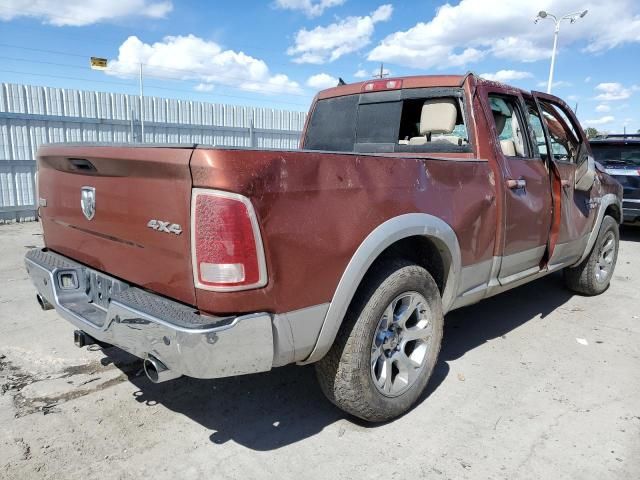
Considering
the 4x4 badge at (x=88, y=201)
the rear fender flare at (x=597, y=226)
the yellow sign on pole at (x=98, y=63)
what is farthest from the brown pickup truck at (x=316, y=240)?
the yellow sign on pole at (x=98, y=63)

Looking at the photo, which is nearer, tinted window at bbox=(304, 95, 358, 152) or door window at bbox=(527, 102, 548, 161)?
door window at bbox=(527, 102, 548, 161)

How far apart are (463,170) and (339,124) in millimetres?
1549

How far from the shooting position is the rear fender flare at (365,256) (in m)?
2.34

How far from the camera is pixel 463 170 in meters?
3.05

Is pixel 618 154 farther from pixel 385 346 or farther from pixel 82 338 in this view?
pixel 82 338

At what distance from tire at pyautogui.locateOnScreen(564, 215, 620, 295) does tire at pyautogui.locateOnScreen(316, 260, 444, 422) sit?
2.95 metres

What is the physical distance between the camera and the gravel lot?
246cm

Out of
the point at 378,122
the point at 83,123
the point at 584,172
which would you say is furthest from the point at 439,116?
the point at 83,123

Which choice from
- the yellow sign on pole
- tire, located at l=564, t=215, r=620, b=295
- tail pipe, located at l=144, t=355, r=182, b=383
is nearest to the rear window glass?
tire, located at l=564, t=215, r=620, b=295

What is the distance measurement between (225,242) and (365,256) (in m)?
0.75

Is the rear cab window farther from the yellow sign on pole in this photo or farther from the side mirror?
the yellow sign on pole

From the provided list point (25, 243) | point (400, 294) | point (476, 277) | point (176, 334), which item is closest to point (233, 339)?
point (176, 334)

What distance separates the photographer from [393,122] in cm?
398

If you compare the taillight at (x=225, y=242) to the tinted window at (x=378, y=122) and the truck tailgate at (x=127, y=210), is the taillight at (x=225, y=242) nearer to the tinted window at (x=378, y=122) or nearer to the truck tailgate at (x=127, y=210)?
the truck tailgate at (x=127, y=210)
